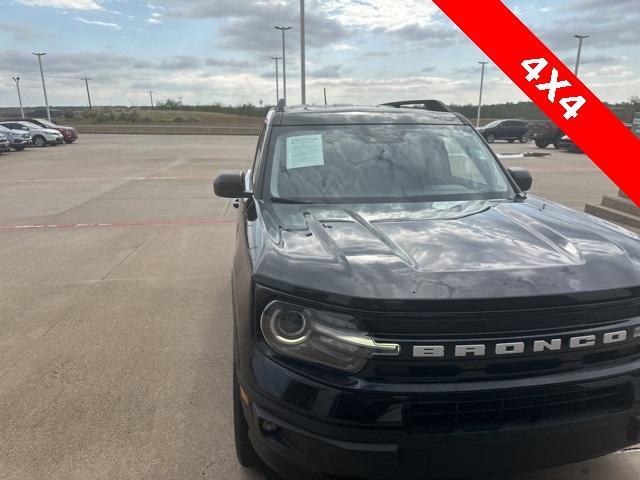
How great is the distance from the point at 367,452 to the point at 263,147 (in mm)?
2322

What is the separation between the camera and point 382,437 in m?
1.67

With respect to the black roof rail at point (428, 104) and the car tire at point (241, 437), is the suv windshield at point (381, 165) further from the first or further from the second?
the car tire at point (241, 437)

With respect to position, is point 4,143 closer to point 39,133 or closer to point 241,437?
point 39,133

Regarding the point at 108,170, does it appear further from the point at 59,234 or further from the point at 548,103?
the point at 548,103

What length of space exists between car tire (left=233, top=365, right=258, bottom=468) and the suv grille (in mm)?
915

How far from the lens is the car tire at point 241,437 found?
7.48 ft

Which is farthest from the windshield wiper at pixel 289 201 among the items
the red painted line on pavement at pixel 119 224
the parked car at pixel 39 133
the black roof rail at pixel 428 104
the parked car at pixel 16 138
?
the parked car at pixel 39 133

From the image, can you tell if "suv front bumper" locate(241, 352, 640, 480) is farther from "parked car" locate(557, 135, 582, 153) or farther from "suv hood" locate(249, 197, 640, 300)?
"parked car" locate(557, 135, 582, 153)

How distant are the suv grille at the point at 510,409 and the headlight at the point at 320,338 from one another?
0.23m

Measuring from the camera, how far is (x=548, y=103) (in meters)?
5.90

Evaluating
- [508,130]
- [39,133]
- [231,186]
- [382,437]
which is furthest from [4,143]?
[508,130]

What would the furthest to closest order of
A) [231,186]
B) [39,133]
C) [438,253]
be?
[39,133] < [231,186] < [438,253]

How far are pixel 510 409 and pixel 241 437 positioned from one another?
1272 millimetres

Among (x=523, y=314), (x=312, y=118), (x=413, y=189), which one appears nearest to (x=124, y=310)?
(x=312, y=118)
